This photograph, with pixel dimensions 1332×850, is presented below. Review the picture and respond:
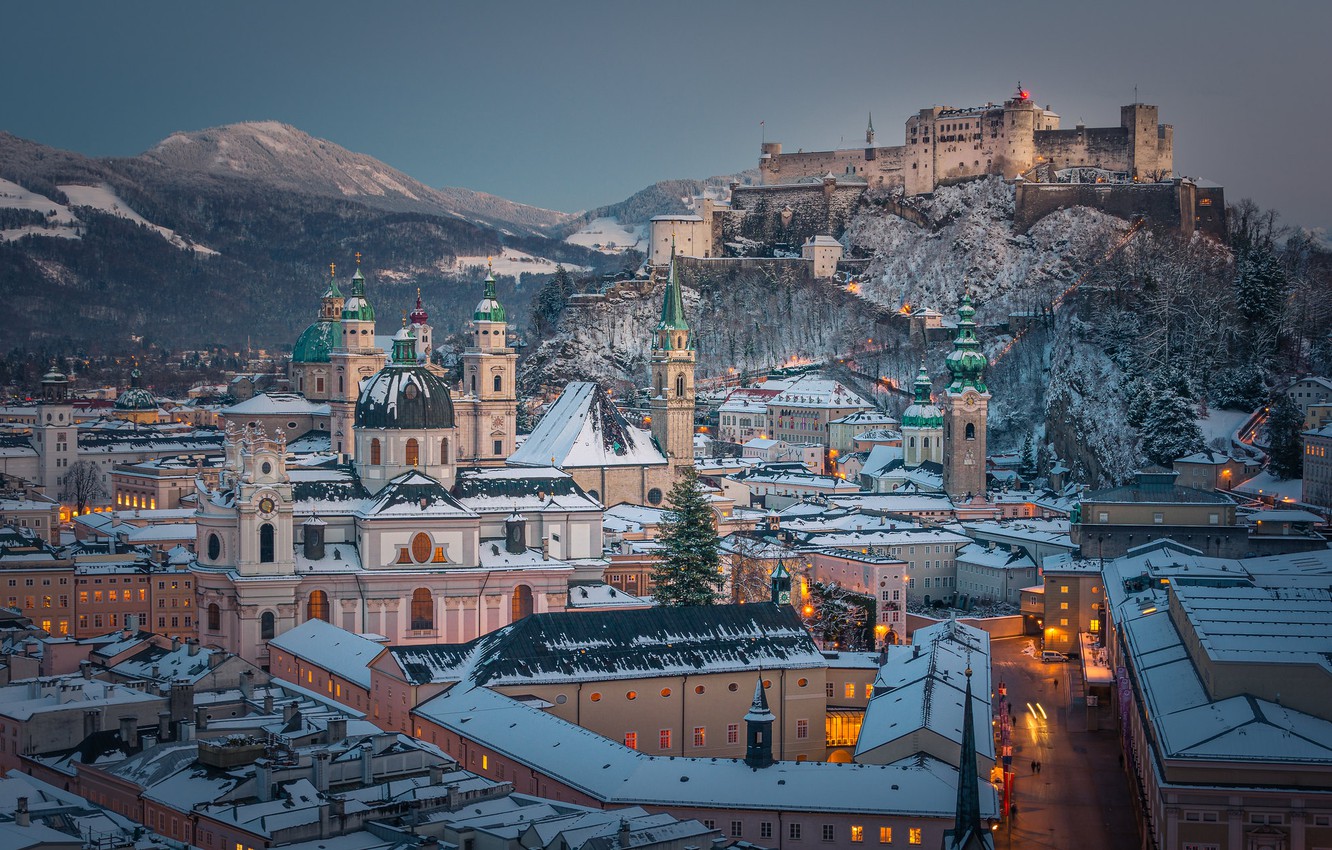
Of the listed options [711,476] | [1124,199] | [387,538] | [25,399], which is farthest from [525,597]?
[25,399]

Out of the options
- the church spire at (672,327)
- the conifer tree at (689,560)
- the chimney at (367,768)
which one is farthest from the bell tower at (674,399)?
the chimney at (367,768)

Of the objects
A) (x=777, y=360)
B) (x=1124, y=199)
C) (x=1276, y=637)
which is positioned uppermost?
(x=1124, y=199)

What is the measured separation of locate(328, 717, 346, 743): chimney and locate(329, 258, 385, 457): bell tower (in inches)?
1916

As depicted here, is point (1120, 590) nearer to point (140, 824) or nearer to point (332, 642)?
point (332, 642)

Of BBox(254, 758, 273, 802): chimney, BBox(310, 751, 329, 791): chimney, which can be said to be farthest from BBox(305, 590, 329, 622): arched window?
BBox(310, 751, 329, 791): chimney

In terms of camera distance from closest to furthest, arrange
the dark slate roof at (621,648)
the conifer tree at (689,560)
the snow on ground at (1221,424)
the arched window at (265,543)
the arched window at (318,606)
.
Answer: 1. the dark slate roof at (621,648)
2. the arched window at (265,543)
3. the arched window at (318,606)
4. the conifer tree at (689,560)
5. the snow on ground at (1221,424)

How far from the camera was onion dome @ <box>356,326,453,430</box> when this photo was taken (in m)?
67.5

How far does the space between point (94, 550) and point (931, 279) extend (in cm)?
7840

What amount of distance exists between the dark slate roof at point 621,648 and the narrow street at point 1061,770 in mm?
7454

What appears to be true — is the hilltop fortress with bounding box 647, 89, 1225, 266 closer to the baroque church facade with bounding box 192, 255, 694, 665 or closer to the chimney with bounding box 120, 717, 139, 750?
the baroque church facade with bounding box 192, 255, 694, 665

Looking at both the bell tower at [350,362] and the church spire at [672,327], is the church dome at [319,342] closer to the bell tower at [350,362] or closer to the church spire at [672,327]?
the bell tower at [350,362]

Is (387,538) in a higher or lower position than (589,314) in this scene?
lower

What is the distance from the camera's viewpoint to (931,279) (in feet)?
466

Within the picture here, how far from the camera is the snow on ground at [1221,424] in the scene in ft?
315
